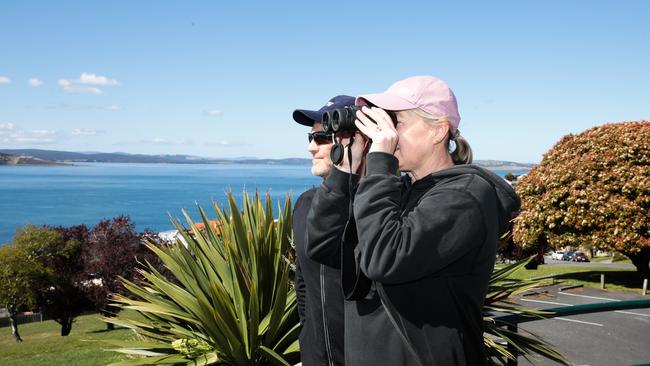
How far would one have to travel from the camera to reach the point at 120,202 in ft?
602

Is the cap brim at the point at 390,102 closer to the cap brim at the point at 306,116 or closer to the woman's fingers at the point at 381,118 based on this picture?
the woman's fingers at the point at 381,118

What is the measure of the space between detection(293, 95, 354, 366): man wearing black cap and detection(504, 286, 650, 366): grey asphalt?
815 centimetres

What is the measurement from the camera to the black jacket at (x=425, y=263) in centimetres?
163

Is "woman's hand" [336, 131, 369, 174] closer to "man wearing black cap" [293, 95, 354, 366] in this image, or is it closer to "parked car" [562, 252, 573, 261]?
"man wearing black cap" [293, 95, 354, 366]

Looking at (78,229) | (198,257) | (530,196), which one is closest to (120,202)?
(78,229)

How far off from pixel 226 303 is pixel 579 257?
6783cm

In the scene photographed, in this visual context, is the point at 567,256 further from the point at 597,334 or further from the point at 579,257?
the point at 597,334

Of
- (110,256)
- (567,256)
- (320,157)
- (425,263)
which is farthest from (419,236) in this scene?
(567,256)

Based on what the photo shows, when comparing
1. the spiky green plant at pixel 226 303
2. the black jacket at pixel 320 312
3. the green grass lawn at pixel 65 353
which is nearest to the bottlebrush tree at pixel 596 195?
the green grass lawn at pixel 65 353

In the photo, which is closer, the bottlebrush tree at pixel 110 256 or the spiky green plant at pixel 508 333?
the spiky green plant at pixel 508 333

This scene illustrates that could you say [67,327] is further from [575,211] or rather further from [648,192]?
[648,192]

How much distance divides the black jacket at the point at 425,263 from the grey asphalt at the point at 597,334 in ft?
28.8

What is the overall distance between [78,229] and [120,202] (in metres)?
148

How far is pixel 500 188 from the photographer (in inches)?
71.3
